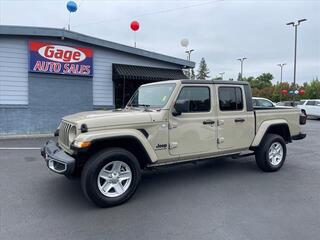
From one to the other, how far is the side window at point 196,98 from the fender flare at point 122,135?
40.0 inches

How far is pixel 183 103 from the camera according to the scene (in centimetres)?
489

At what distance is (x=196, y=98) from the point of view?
210 inches

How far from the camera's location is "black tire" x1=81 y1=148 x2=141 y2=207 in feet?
13.5

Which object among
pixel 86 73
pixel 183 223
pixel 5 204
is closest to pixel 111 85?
pixel 86 73

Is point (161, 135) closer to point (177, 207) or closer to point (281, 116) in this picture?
point (177, 207)

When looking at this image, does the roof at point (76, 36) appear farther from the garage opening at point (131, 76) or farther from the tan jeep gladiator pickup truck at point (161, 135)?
the tan jeep gladiator pickup truck at point (161, 135)

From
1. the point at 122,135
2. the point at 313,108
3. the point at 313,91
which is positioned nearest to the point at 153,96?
the point at 122,135

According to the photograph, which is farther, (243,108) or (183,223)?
(243,108)

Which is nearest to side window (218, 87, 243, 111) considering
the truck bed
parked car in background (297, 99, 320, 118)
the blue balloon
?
the truck bed

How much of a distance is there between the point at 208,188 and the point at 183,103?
5.52 ft

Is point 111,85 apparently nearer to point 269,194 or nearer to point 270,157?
point 270,157

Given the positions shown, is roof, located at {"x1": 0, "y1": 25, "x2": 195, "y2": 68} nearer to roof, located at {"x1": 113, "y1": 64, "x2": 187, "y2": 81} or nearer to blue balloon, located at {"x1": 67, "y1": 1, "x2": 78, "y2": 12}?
roof, located at {"x1": 113, "y1": 64, "x2": 187, "y2": 81}

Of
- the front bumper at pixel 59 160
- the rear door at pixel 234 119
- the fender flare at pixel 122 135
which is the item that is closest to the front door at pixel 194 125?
the rear door at pixel 234 119

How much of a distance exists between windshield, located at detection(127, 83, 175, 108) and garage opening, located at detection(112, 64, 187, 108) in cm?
733
